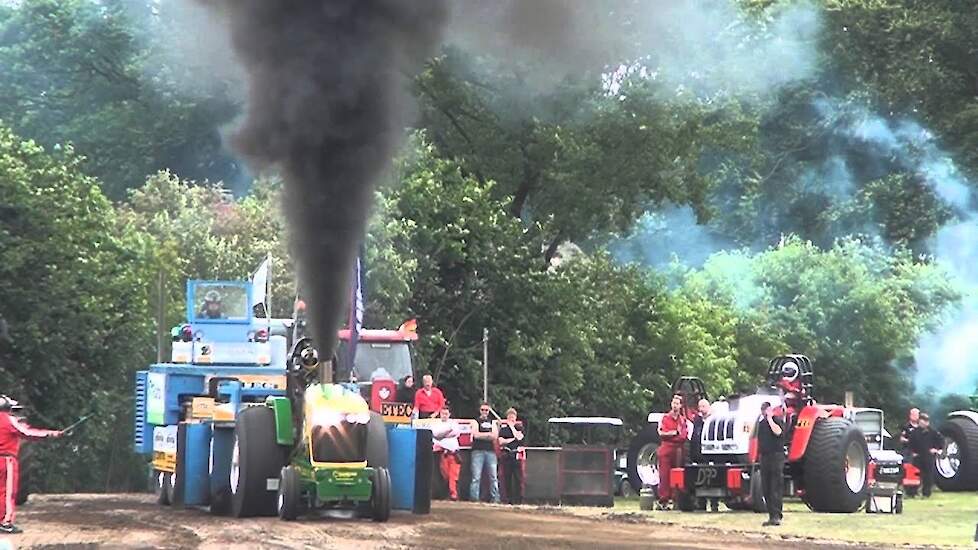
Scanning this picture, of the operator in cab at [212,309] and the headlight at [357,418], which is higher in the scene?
the operator in cab at [212,309]

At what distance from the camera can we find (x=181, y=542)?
17859 mm

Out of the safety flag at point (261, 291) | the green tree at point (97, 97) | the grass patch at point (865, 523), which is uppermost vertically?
the green tree at point (97, 97)

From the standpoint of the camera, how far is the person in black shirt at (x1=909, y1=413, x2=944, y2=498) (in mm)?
31859

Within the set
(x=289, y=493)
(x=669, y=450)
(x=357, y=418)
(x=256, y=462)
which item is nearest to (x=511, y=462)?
(x=669, y=450)

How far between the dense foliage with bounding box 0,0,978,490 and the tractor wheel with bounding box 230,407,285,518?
285 inches

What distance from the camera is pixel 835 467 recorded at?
960 inches

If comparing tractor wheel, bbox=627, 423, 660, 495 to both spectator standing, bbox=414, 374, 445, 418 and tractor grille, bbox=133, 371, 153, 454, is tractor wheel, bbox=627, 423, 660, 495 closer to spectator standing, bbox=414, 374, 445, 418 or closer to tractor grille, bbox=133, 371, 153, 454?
spectator standing, bbox=414, 374, 445, 418

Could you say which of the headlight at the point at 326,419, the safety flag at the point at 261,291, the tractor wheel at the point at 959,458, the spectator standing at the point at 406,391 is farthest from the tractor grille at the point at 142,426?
the tractor wheel at the point at 959,458

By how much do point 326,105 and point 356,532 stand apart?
4661mm

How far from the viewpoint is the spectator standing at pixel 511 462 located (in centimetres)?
2988

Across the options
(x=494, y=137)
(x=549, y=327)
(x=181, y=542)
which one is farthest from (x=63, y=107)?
(x=181, y=542)

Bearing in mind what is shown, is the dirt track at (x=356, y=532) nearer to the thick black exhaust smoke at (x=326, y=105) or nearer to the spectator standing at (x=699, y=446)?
the thick black exhaust smoke at (x=326, y=105)

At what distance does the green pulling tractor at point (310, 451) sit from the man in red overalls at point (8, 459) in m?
2.36

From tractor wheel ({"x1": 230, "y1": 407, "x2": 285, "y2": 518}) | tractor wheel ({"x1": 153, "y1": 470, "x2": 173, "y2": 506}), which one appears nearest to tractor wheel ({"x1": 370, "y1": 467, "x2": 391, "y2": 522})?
tractor wheel ({"x1": 230, "y1": 407, "x2": 285, "y2": 518})
